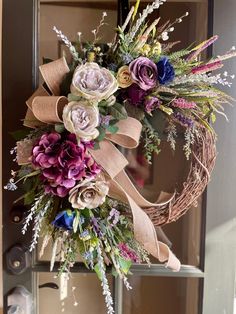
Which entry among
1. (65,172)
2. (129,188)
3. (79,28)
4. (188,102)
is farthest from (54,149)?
(79,28)

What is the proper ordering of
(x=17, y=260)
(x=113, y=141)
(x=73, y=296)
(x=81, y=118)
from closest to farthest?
1. (x=81, y=118)
2. (x=113, y=141)
3. (x=17, y=260)
4. (x=73, y=296)

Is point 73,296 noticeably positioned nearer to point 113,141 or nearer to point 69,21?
point 113,141

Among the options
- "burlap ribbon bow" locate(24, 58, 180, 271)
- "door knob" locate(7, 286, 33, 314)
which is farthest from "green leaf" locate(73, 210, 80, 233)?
"door knob" locate(7, 286, 33, 314)

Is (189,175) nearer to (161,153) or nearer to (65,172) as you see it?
(161,153)

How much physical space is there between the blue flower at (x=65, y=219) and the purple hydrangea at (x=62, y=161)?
0.16 feet

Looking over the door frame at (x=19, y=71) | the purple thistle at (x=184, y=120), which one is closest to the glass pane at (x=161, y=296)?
the door frame at (x=19, y=71)

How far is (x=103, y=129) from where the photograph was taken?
3.24 feet

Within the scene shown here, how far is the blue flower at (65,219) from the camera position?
99 cm

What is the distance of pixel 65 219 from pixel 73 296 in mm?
519

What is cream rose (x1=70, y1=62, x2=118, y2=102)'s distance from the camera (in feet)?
3.06

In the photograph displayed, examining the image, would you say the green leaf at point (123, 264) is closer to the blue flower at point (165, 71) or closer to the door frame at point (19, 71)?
the door frame at point (19, 71)

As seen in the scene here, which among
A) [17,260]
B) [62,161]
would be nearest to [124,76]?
[62,161]

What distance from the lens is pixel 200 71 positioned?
104 cm

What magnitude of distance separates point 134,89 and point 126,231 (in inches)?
15.5
